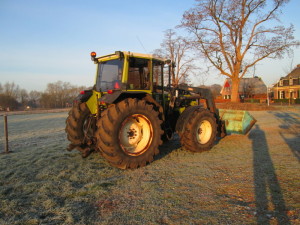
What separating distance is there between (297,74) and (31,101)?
6992cm

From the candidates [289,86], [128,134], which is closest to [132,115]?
[128,134]

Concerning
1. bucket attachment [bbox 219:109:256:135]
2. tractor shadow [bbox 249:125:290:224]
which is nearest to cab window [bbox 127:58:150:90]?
tractor shadow [bbox 249:125:290:224]

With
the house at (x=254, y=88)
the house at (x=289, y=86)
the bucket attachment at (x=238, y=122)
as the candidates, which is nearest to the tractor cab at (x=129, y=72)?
the bucket attachment at (x=238, y=122)

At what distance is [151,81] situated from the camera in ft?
18.1

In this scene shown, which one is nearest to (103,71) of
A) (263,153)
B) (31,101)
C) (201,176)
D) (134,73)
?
(134,73)

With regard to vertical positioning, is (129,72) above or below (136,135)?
above

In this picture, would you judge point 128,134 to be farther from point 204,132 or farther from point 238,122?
point 238,122

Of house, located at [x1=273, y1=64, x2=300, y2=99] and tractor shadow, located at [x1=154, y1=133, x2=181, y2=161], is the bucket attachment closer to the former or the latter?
tractor shadow, located at [x1=154, y1=133, x2=181, y2=161]

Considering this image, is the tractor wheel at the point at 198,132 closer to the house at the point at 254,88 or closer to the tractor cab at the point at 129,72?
the tractor cab at the point at 129,72

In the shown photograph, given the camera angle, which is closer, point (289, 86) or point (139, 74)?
point (139, 74)

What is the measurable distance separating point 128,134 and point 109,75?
5.20 ft

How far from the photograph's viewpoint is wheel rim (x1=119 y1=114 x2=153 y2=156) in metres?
4.82

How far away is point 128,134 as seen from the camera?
490 centimetres

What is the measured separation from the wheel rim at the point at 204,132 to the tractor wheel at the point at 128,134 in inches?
74.1
